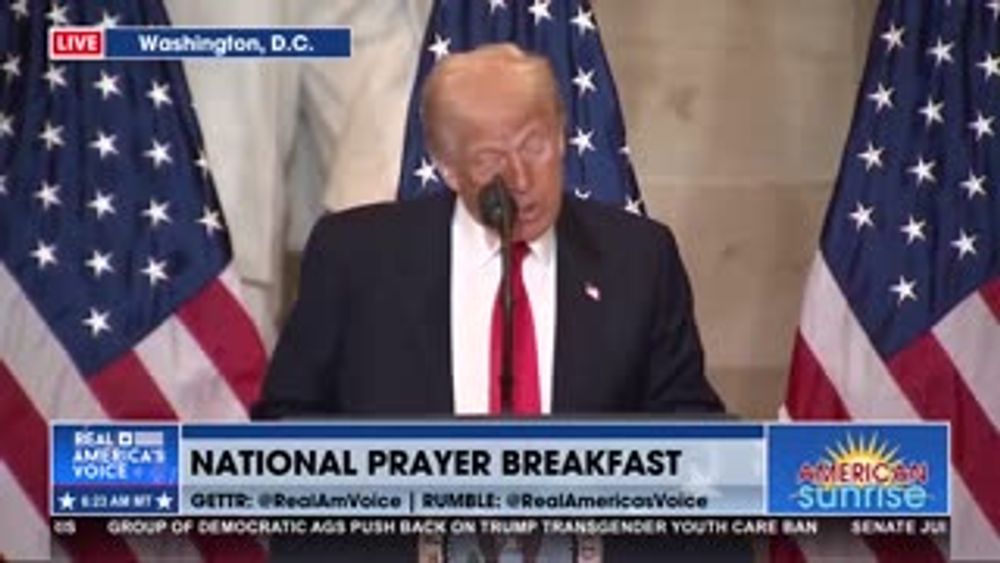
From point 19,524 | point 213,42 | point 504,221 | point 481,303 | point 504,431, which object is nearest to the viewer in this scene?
point 504,221

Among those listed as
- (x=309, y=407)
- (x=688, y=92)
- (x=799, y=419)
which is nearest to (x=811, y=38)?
(x=688, y=92)

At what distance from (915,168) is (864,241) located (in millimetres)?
153

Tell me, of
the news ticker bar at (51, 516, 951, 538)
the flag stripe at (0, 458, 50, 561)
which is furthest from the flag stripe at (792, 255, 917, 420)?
the flag stripe at (0, 458, 50, 561)

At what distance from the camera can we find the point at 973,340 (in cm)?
349

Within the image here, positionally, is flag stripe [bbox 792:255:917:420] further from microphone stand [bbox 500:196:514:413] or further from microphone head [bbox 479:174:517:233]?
microphone head [bbox 479:174:517:233]

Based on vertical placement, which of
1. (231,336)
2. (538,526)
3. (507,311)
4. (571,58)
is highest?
(571,58)

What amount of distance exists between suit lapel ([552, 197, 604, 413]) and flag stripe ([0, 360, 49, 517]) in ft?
3.36

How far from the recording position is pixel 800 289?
3541 millimetres

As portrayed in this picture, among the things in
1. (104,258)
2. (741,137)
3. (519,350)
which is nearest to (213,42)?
(104,258)

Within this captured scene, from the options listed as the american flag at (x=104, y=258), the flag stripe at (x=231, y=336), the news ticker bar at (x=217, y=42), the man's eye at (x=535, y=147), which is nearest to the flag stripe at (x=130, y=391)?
the american flag at (x=104, y=258)

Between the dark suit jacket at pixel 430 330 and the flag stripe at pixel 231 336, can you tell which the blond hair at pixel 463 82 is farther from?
the flag stripe at pixel 231 336

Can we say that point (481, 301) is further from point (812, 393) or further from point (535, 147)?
point (812, 393)

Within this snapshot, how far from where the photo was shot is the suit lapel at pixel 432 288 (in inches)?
112

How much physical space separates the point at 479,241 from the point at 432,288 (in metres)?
0.09
